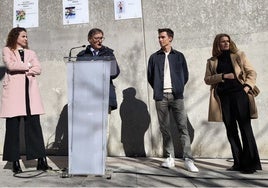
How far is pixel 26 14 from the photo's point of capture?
660cm

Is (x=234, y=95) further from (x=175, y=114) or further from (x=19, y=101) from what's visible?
(x=19, y=101)

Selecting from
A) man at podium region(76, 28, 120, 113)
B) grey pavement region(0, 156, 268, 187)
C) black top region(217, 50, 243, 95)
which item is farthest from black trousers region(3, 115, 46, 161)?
black top region(217, 50, 243, 95)

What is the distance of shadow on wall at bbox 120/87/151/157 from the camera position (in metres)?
6.19

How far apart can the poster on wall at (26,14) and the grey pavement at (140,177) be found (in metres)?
2.48

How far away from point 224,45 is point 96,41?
164 cm

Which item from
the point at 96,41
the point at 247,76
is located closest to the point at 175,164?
the point at 247,76

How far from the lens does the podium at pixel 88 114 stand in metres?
4.41

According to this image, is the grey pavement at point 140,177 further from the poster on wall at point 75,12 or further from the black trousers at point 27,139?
the poster on wall at point 75,12

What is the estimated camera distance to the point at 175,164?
5438 millimetres

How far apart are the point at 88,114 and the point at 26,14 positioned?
9.78 ft

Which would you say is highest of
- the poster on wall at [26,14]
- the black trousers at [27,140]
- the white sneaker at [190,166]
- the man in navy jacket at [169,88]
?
the poster on wall at [26,14]

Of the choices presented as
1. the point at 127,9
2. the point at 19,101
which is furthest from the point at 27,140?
the point at 127,9

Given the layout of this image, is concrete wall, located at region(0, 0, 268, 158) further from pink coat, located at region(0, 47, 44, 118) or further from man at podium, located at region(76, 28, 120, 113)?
pink coat, located at region(0, 47, 44, 118)

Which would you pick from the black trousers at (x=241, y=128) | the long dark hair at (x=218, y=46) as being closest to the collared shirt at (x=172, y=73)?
the long dark hair at (x=218, y=46)
